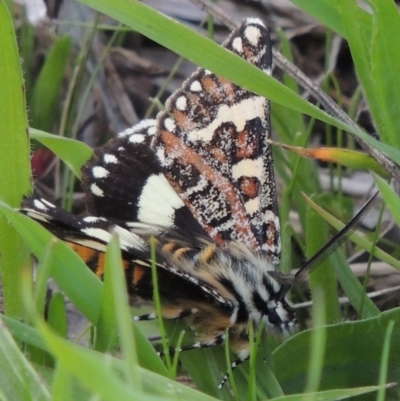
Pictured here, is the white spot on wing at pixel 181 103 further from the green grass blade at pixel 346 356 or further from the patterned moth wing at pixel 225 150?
the green grass blade at pixel 346 356

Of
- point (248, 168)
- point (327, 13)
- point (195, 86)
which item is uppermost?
point (327, 13)

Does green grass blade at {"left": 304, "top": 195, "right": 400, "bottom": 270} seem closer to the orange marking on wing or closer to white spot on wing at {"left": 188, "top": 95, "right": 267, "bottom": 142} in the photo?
the orange marking on wing

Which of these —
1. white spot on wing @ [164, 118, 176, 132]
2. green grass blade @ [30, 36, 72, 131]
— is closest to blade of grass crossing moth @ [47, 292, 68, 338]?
white spot on wing @ [164, 118, 176, 132]

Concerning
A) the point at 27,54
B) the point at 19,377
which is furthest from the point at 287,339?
the point at 27,54

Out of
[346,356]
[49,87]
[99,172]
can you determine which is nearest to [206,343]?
[346,356]

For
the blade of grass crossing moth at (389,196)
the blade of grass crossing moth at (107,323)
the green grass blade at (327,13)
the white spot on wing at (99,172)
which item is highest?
the green grass blade at (327,13)

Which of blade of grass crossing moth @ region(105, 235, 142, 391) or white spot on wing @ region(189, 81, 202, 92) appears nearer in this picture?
blade of grass crossing moth @ region(105, 235, 142, 391)

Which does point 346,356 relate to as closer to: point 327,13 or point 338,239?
point 338,239

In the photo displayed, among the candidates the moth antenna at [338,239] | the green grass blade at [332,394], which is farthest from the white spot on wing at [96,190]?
the green grass blade at [332,394]
